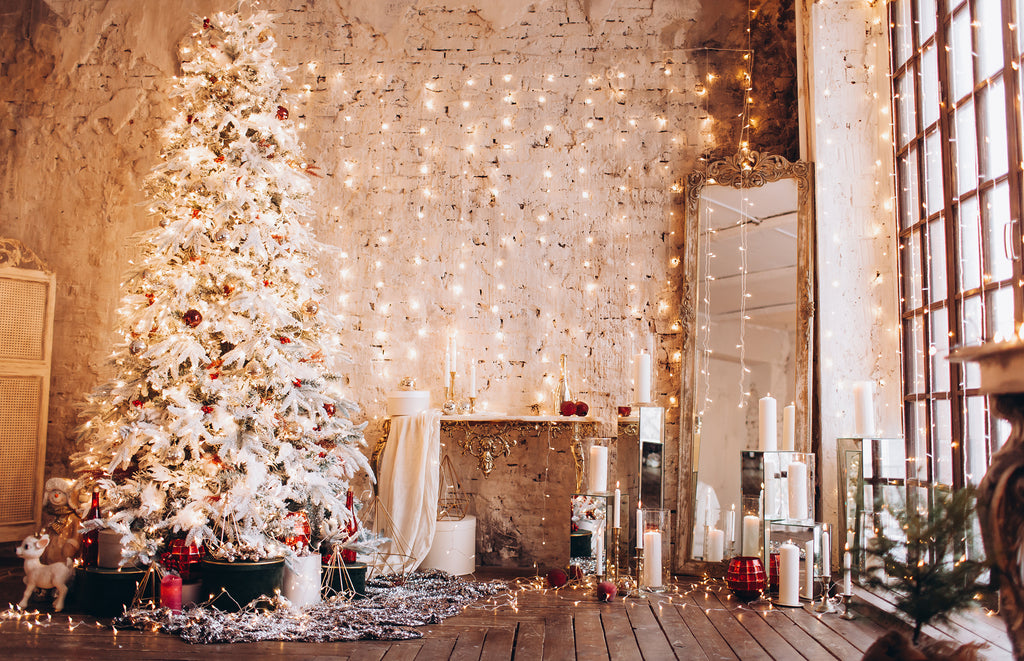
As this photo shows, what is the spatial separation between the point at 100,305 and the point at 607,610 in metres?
3.88

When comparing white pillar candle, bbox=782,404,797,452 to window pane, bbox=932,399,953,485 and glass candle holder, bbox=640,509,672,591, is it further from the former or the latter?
glass candle holder, bbox=640,509,672,591

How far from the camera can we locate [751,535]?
422 centimetres

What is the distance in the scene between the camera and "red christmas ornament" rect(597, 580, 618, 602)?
3855 millimetres

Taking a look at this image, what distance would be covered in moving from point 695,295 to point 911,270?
1.21m

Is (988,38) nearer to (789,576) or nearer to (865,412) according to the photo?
(865,412)

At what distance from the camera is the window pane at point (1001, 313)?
3.16 metres

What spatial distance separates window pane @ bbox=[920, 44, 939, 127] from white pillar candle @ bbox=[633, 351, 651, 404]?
1921 millimetres

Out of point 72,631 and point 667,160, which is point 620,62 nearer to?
point 667,160

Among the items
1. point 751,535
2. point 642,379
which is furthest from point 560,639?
point 642,379

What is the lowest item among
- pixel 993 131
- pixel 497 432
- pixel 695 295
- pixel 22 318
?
pixel 497 432

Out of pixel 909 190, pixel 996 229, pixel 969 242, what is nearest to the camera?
pixel 996 229

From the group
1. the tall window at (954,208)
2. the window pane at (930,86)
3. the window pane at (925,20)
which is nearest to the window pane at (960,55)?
the tall window at (954,208)

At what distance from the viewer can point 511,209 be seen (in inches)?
201

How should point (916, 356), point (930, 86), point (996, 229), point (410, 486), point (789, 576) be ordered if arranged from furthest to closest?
point (410, 486) → point (916, 356) → point (930, 86) → point (789, 576) → point (996, 229)
